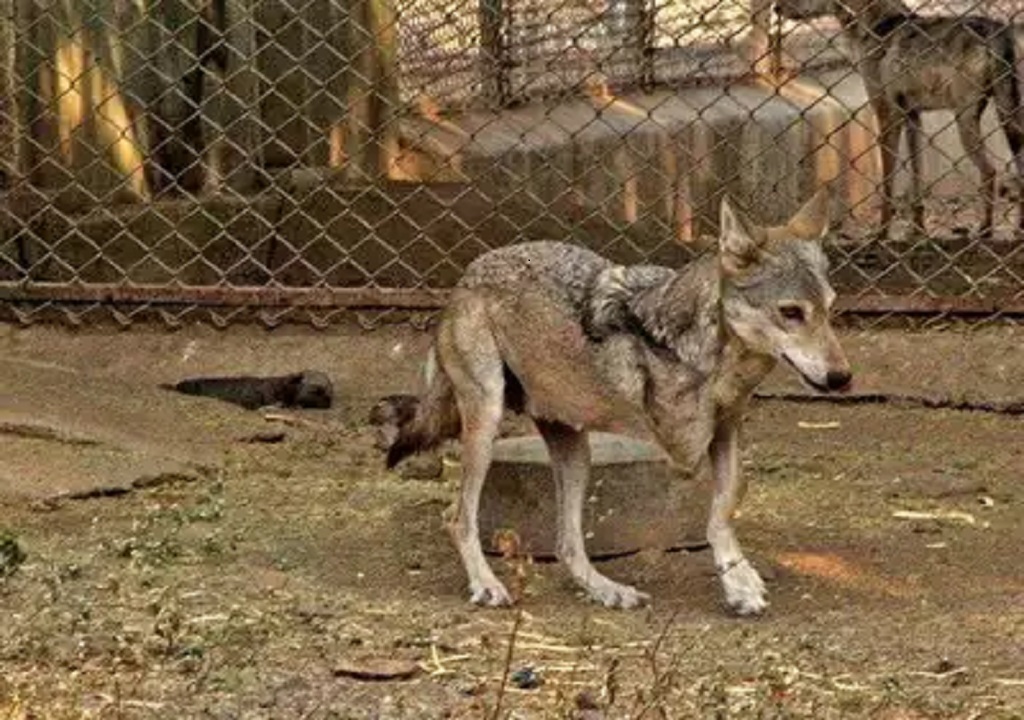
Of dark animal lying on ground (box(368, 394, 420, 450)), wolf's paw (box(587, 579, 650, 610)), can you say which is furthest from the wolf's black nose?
dark animal lying on ground (box(368, 394, 420, 450))

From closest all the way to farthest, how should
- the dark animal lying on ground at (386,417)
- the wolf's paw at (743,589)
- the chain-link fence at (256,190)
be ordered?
the wolf's paw at (743,589) < the dark animal lying on ground at (386,417) < the chain-link fence at (256,190)

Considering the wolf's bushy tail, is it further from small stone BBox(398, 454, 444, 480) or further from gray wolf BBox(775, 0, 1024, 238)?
gray wolf BBox(775, 0, 1024, 238)

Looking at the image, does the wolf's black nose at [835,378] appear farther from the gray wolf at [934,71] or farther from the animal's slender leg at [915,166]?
the gray wolf at [934,71]

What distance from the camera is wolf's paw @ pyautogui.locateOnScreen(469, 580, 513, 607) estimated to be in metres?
5.75

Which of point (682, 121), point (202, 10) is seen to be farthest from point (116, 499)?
point (682, 121)

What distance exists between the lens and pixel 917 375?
26.6 feet

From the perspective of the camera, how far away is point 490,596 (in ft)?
18.9

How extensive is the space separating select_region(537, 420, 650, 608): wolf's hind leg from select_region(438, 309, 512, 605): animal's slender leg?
179 millimetres

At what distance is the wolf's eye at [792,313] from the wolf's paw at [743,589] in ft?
1.89

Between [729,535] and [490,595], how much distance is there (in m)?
0.58

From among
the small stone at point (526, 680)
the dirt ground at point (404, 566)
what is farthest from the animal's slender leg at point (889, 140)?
the small stone at point (526, 680)

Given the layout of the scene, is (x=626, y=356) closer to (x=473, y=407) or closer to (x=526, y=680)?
(x=473, y=407)

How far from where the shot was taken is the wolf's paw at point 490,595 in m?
5.75

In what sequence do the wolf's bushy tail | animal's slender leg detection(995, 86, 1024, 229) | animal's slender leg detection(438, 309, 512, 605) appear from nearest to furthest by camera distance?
animal's slender leg detection(438, 309, 512, 605) < the wolf's bushy tail < animal's slender leg detection(995, 86, 1024, 229)
